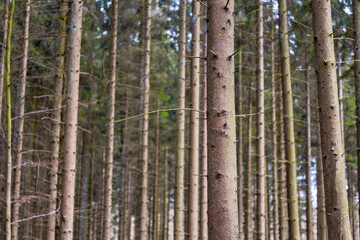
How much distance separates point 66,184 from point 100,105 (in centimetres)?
1188

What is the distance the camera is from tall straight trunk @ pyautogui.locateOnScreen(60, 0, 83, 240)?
24.3 ft

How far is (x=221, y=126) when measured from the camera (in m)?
4.46

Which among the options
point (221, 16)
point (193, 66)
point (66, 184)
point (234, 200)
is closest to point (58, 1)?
point (193, 66)

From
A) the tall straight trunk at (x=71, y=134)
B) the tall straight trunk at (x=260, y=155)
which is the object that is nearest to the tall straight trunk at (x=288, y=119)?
the tall straight trunk at (x=260, y=155)

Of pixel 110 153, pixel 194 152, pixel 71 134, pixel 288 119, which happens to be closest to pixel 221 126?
pixel 71 134

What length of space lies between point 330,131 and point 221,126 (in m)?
2.00

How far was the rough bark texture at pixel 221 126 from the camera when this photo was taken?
170 inches

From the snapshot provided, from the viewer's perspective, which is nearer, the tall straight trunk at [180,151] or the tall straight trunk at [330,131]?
the tall straight trunk at [330,131]

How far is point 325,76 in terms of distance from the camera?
18.9 feet

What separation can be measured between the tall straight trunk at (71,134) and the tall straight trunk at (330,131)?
14.8 feet

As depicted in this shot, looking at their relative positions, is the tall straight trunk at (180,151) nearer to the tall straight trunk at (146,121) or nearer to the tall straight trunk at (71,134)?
the tall straight trunk at (146,121)

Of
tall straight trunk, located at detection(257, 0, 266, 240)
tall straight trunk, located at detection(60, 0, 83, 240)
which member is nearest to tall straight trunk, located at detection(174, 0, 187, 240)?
tall straight trunk, located at detection(257, 0, 266, 240)

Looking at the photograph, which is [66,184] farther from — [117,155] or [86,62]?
[117,155]

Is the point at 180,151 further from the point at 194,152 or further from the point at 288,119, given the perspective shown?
the point at 288,119
